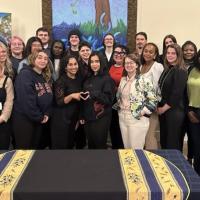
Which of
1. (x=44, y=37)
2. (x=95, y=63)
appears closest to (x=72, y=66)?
(x=95, y=63)

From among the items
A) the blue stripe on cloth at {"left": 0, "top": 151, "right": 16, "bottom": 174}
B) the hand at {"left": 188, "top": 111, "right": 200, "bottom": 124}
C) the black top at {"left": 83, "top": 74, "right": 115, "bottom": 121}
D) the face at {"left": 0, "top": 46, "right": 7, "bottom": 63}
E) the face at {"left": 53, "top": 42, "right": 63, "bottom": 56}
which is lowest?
the blue stripe on cloth at {"left": 0, "top": 151, "right": 16, "bottom": 174}

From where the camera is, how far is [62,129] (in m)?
3.24

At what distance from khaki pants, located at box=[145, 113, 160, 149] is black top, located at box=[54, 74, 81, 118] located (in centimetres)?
94

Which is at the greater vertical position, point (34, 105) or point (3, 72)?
point (3, 72)

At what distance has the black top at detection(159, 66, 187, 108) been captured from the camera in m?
3.19

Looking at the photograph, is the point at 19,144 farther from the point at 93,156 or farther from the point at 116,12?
the point at 116,12

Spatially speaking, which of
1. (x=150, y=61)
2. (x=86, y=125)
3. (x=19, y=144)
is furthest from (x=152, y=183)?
(x=150, y=61)

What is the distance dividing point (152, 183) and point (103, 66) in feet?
5.21

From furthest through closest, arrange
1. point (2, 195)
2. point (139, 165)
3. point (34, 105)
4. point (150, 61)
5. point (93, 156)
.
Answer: point (150, 61)
point (34, 105)
point (93, 156)
point (139, 165)
point (2, 195)

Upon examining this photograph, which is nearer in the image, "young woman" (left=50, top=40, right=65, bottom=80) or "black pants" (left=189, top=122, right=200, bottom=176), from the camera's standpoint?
"black pants" (left=189, top=122, right=200, bottom=176)

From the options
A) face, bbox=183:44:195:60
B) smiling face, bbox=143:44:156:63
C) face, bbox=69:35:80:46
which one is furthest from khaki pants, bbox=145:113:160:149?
face, bbox=69:35:80:46

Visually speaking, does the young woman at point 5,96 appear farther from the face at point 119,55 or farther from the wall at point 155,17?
the wall at point 155,17

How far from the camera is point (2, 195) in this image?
1.70 m

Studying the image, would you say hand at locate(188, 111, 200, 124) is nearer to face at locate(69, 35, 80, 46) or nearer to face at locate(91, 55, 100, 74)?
face at locate(91, 55, 100, 74)
